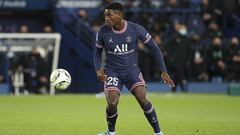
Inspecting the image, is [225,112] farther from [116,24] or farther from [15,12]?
[15,12]

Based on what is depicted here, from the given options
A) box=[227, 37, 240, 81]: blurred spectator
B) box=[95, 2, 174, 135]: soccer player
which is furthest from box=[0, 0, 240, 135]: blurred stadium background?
box=[95, 2, 174, 135]: soccer player

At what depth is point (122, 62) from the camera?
11.7 metres

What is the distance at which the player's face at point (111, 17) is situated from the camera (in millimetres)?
11508

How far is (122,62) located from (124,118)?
5.24 m

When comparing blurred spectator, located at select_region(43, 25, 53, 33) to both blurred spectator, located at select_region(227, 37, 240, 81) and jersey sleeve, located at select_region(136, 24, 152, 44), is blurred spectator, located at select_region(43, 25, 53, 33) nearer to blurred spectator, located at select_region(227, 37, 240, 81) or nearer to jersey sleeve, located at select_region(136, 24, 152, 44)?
blurred spectator, located at select_region(227, 37, 240, 81)

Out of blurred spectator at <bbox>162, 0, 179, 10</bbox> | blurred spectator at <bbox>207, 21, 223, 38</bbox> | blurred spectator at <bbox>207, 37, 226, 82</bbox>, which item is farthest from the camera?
blurred spectator at <bbox>162, 0, 179, 10</bbox>

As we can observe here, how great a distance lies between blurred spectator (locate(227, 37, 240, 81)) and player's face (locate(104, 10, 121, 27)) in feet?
61.9

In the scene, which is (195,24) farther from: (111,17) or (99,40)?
(111,17)

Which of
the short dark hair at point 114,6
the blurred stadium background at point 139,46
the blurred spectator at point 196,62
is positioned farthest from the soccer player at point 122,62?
the blurred spectator at point 196,62

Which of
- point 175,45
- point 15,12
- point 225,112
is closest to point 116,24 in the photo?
point 225,112

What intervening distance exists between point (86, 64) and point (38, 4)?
11.3ft

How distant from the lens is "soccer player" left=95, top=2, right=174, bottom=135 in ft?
38.1

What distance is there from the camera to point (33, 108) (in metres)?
20.2

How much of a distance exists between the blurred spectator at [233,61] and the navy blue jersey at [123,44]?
1856cm
